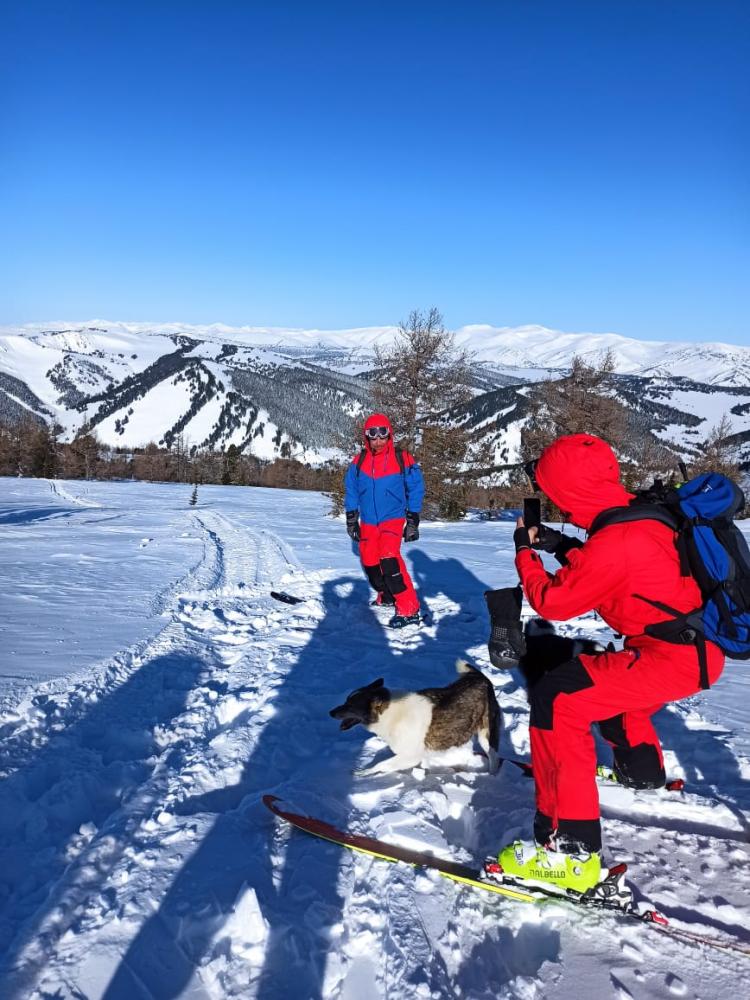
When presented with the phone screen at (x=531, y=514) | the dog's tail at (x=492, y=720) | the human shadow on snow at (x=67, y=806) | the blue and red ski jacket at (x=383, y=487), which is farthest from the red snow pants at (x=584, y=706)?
the blue and red ski jacket at (x=383, y=487)

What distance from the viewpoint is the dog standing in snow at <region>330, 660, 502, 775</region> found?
3.74 meters

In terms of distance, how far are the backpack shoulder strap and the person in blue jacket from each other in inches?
173

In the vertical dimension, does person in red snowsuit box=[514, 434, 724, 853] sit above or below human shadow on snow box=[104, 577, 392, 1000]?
above

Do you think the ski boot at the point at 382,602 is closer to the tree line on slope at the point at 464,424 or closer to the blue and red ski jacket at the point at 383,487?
the blue and red ski jacket at the point at 383,487

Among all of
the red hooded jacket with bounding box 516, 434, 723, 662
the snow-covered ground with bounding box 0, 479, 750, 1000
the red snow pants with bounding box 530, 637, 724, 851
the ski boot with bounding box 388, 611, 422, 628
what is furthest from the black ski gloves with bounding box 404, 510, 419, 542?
the red snow pants with bounding box 530, 637, 724, 851

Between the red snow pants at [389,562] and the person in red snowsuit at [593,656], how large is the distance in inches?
168

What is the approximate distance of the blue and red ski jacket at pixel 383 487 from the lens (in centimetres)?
716

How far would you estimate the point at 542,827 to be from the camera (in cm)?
268

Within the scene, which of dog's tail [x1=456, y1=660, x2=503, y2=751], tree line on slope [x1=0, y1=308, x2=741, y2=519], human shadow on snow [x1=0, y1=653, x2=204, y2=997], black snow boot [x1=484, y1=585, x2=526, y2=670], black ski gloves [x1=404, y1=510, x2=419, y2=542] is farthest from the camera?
tree line on slope [x1=0, y1=308, x2=741, y2=519]

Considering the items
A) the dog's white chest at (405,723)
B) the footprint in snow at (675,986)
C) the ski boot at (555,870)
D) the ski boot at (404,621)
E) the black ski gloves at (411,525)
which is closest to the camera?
the footprint in snow at (675,986)

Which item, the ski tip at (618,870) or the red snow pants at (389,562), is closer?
the ski tip at (618,870)

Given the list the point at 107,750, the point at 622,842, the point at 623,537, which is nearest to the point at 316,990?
the point at 622,842

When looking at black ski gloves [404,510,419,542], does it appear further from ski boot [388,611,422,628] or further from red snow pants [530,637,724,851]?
red snow pants [530,637,724,851]

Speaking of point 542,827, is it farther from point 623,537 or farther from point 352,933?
point 623,537
